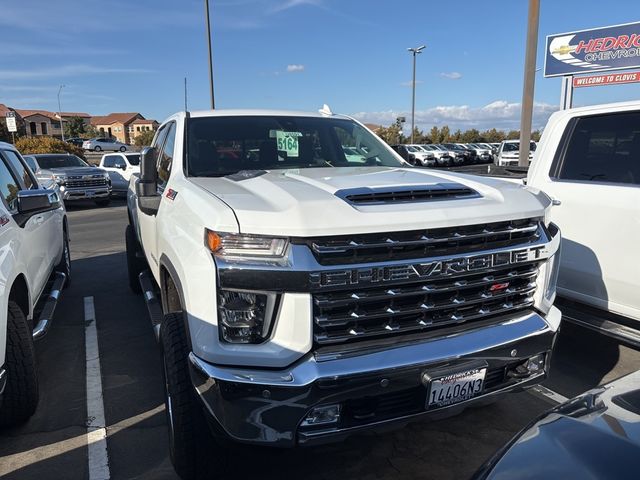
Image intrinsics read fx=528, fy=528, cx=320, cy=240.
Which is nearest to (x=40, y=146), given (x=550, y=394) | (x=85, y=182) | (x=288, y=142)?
(x=85, y=182)

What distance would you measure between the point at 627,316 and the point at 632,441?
2.84m

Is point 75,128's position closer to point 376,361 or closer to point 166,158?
point 166,158

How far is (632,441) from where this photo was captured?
1.60 m

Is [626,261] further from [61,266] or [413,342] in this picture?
[61,266]

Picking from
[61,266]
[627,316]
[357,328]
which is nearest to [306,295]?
[357,328]

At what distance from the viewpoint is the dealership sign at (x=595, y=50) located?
16.8 m

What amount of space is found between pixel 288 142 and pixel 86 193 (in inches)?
552

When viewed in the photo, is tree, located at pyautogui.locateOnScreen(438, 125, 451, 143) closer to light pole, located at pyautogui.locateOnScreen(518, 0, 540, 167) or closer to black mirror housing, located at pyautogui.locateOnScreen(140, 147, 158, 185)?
light pole, located at pyautogui.locateOnScreen(518, 0, 540, 167)

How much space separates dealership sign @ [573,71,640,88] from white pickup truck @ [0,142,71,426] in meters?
17.6

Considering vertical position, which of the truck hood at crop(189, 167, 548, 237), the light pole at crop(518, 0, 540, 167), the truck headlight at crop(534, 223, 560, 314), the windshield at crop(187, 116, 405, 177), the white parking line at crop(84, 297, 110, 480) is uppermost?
the light pole at crop(518, 0, 540, 167)

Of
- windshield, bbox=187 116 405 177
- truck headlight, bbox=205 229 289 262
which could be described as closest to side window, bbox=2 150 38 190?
windshield, bbox=187 116 405 177

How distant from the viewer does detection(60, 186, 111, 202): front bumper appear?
52.2 ft

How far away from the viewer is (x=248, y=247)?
2.33 meters

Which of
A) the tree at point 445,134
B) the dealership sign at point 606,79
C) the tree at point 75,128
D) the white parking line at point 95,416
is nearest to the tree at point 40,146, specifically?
the dealership sign at point 606,79
